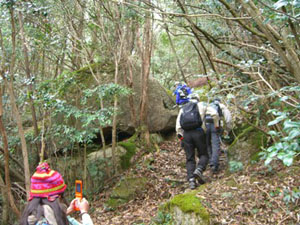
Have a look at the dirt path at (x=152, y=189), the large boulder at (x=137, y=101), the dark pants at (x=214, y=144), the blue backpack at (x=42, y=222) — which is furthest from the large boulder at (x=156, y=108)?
the blue backpack at (x=42, y=222)

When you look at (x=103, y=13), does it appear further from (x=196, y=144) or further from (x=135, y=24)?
(x=196, y=144)

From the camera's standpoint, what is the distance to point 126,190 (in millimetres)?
7809

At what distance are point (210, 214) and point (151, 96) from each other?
6092 millimetres

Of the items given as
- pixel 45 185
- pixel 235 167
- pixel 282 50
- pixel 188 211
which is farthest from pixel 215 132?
pixel 45 185

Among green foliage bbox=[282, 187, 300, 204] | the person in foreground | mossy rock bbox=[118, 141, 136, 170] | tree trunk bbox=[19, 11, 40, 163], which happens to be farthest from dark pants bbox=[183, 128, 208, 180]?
the person in foreground

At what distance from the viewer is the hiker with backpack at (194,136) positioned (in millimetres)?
6328

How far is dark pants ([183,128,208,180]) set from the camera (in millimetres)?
6391

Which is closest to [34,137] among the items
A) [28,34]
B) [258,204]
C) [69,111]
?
[69,111]

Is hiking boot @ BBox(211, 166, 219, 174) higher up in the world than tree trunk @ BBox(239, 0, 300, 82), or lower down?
lower down

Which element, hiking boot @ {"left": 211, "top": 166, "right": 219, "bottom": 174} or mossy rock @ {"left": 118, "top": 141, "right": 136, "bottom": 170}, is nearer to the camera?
hiking boot @ {"left": 211, "top": 166, "right": 219, "bottom": 174}

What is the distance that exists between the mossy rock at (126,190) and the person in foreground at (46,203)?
519cm

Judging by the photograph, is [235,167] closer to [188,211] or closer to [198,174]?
[198,174]

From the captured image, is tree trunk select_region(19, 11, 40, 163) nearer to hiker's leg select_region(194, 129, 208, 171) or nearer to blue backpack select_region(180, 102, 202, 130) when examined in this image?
blue backpack select_region(180, 102, 202, 130)

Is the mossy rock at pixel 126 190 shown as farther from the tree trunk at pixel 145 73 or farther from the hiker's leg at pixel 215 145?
the hiker's leg at pixel 215 145
